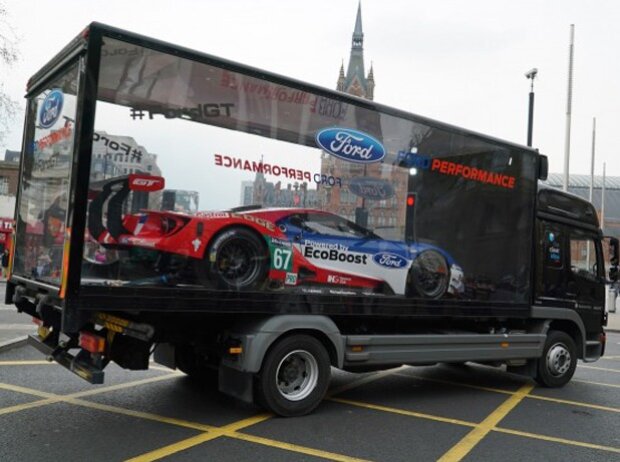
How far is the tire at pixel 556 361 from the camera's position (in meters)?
7.76

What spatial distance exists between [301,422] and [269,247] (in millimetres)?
1666

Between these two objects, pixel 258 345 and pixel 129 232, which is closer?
pixel 129 232

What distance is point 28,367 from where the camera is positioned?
23.8 ft

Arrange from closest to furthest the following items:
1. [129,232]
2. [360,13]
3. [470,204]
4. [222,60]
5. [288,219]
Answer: [129,232] < [222,60] < [288,219] < [470,204] < [360,13]

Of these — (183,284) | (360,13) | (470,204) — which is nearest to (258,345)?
(183,284)

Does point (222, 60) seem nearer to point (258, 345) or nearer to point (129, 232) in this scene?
point (129, 232)

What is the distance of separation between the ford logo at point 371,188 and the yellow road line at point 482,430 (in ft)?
7.90

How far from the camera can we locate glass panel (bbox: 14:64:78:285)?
4848 millimetres

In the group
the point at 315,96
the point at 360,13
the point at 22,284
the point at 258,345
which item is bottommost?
the point at 258,345

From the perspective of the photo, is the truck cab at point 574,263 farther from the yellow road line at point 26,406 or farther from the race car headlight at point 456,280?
the yellow road line at point 26,406

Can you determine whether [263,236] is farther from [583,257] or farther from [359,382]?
[583,257]

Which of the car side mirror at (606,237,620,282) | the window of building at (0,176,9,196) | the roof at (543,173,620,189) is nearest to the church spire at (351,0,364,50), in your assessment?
the roof at (543,173,620,189)

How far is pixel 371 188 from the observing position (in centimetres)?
596

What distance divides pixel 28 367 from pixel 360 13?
90.2m
